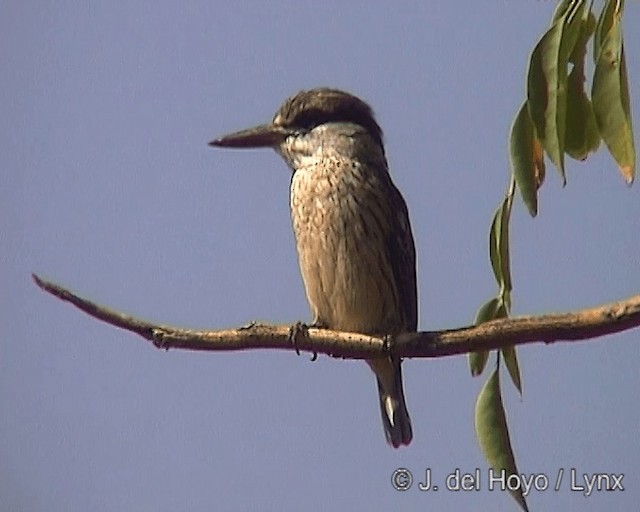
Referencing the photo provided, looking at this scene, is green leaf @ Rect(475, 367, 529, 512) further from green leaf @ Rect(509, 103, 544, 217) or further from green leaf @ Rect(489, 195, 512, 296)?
green leaf @ Rect(509, 103, 544, 217)

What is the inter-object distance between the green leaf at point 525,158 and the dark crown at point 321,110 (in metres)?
1.22

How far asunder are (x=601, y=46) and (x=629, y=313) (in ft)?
1.37

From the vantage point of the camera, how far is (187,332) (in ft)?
6.03

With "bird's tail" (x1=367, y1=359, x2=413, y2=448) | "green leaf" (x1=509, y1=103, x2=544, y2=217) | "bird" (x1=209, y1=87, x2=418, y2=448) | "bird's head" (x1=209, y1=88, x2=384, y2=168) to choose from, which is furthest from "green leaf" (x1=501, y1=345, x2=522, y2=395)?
"bird's head" (x1=209, y1=88, x2=384, y2=168)

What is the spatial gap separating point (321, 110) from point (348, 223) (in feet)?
1.24

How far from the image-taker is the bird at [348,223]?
2758mm

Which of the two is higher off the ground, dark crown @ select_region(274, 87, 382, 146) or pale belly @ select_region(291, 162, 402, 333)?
dark crown @ select_region(274, 87, 382, 146)

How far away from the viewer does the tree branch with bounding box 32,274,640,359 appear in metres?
1.53

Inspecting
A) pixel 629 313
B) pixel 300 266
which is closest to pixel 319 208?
pixel 300 266

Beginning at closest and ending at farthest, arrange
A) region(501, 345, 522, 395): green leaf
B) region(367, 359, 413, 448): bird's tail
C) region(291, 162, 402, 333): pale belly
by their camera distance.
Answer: region(501, 345, 522, 395): green leaf, region(291, 162, 402, 333): pale belly, region(367, 359, 413, 448): bird's tail

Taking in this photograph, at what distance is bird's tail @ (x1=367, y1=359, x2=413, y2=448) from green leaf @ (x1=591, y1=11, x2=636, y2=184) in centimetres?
135

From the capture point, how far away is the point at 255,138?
296cm

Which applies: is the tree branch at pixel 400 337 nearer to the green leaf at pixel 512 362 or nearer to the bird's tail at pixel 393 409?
the green leaf at pixel 512 362

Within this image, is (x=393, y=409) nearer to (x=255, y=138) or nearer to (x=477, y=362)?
(x=255, y=138)
